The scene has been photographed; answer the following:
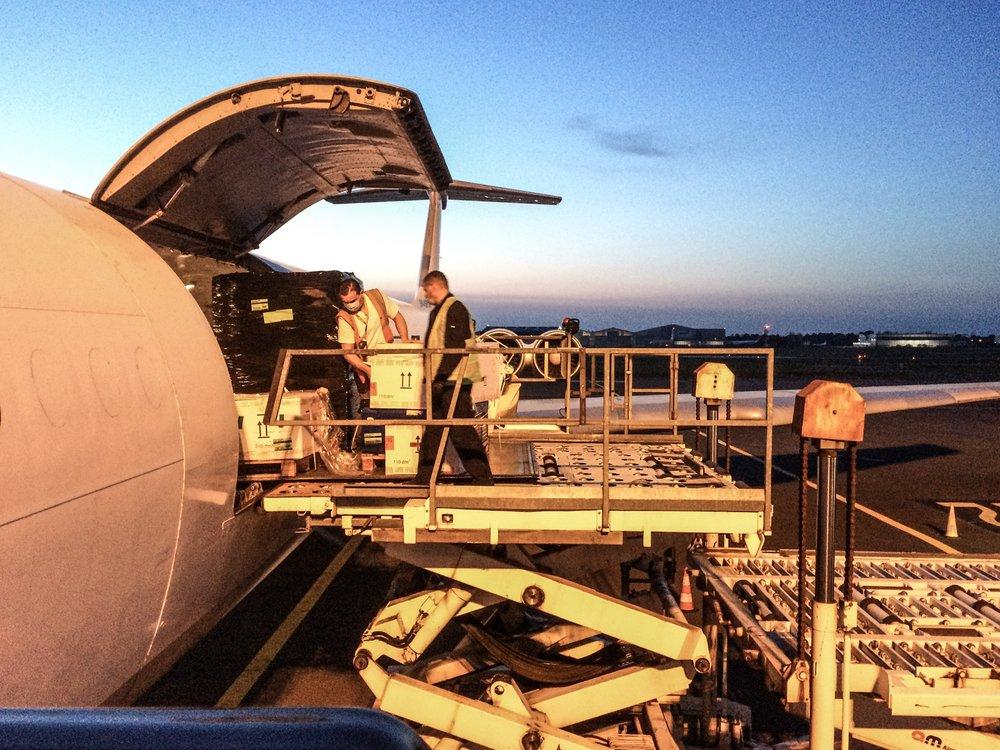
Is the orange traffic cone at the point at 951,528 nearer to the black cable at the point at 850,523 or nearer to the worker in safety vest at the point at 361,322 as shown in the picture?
the black cable at the point at 850,523

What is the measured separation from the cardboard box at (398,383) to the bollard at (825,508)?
282 centimetres

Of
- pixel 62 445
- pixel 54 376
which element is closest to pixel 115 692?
pixel 62 445

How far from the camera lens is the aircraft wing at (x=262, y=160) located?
Result: 549 centimetres

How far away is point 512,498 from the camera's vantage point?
→ 4.32m

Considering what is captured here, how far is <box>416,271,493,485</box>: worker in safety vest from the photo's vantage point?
505 cm

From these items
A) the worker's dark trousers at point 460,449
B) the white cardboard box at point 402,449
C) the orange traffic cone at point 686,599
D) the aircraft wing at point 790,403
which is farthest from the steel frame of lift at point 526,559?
the aircraft wing at point 790,403

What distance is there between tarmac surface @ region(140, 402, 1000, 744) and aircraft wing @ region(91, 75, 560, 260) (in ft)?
13.4

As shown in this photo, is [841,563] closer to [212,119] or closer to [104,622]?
[104,622]

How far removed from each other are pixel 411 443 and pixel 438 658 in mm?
1669

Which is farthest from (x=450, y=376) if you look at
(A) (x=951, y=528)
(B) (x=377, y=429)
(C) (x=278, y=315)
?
(A) (x=951, y=528)

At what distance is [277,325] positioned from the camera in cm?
716

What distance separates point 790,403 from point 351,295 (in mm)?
10154

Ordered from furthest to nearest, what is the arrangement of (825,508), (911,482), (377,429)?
(911,482), (377,429), (825,508)

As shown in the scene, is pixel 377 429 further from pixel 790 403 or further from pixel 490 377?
pixel 790 403
